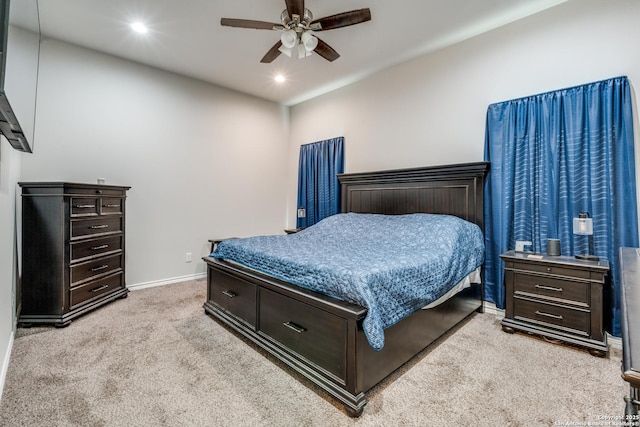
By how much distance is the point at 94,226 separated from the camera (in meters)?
3.00

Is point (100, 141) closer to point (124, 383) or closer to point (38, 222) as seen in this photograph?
point (38, 222)

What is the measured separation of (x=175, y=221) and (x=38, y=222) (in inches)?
60.6

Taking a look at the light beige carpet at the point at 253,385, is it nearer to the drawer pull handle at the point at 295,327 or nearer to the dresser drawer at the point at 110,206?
the drawer pull handle at the point at 295,327

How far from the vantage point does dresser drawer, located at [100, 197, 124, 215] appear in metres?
3.11

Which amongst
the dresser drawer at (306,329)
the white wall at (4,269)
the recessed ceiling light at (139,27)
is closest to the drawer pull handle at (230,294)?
the dresser drawer at (306,329)

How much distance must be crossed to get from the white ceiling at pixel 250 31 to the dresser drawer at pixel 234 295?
96.6 inches

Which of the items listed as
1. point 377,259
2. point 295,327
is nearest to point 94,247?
point 295,327

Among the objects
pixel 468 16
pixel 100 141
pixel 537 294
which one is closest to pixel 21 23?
pixel 100 141

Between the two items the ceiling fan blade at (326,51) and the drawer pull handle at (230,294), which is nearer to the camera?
the drawer pull handle at (230,294)

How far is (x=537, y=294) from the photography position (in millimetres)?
2465

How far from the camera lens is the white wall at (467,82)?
8.05ft

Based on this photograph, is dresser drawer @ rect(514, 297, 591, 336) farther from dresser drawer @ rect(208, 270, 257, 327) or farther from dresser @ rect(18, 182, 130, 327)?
dresser @ rect(18, 182, 130, 327)

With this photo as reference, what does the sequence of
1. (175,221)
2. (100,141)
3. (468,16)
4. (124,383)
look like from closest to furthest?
1. (124,383)
2. (468,16)
3. (100,141)
4. (175,221)

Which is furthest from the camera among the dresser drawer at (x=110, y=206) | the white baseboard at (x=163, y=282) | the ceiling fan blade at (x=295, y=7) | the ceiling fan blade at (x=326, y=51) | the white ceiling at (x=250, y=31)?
the white baseboard at (x=163, y=282)
